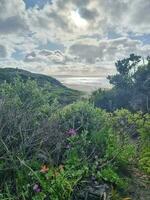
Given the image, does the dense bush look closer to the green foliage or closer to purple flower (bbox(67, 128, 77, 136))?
purple flower (bbox(67, 128, 77, 136))

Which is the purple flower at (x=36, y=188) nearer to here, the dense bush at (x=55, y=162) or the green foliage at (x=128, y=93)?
the dense bush at (x=55, y=162)

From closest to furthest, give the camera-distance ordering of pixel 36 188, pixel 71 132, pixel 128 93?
pixel 36 188 < pixel 71 132 < pixel 128 93

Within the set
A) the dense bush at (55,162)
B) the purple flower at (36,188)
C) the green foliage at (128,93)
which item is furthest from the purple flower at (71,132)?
the green foliage at (128,93)

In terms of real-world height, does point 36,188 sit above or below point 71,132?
below

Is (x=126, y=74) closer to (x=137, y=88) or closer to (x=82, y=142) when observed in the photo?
(x=137, y=88)

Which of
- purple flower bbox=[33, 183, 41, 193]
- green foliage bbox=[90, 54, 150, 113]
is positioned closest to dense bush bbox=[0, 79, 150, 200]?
purple flower bbox=[33, 183, 41, 193]

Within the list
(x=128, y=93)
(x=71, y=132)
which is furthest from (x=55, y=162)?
(x=128, y=93)

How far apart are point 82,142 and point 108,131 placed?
1.91m

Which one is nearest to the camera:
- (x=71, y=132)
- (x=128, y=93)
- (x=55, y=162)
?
(x=55, y=162)

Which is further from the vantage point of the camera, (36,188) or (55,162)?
(55,162)

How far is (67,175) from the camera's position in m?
8.92

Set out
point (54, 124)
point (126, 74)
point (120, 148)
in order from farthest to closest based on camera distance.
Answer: point (126, 74) < point (120, 148) < point (54, 124)

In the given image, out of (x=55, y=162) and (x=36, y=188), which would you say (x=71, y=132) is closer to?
(x=55, y=162)

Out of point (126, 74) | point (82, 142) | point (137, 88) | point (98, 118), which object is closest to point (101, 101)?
point (137, 88)
